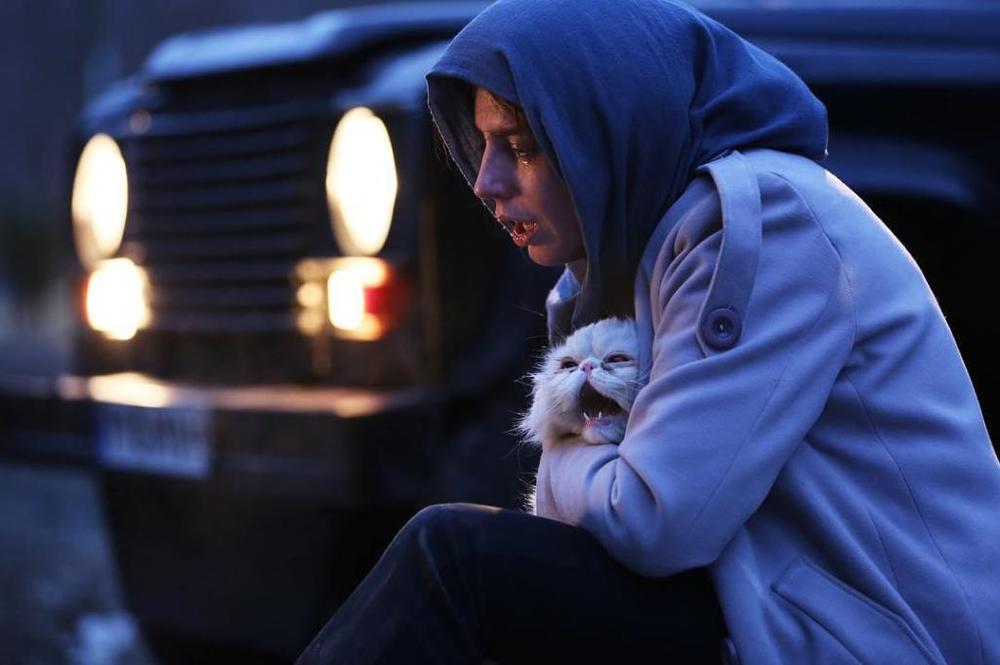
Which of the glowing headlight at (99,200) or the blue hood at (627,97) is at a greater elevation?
the blue hood at (627,97)

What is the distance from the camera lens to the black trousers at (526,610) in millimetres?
1702

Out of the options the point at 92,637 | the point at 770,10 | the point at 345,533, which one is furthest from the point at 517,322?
the point at 92,637

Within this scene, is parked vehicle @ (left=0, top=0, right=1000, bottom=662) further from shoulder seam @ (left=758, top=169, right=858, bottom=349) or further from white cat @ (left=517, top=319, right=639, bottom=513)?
shoulder seam @ (left=758, top=169, right=858, bottom=349)

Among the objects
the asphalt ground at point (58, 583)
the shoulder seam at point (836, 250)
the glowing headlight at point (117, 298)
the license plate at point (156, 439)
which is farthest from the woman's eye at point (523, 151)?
the glowing headlight at point (117, 298)

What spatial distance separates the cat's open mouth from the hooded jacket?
0.15ft

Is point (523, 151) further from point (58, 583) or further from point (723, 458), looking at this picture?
point (58, 583)

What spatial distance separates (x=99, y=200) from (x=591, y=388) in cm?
229

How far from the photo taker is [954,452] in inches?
67.9

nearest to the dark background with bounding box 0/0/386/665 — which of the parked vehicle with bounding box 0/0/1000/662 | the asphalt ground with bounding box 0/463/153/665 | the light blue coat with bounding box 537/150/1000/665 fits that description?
the asphalt ground with bounding box 0/463/153/665

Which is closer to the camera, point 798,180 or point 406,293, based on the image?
point 798,180

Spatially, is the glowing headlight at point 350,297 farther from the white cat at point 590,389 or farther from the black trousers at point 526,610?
the black trousers at point 526,610

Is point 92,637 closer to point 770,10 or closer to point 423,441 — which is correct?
point 423,441

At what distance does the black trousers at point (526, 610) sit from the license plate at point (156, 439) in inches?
54.5

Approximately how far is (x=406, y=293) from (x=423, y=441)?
0.99ft
